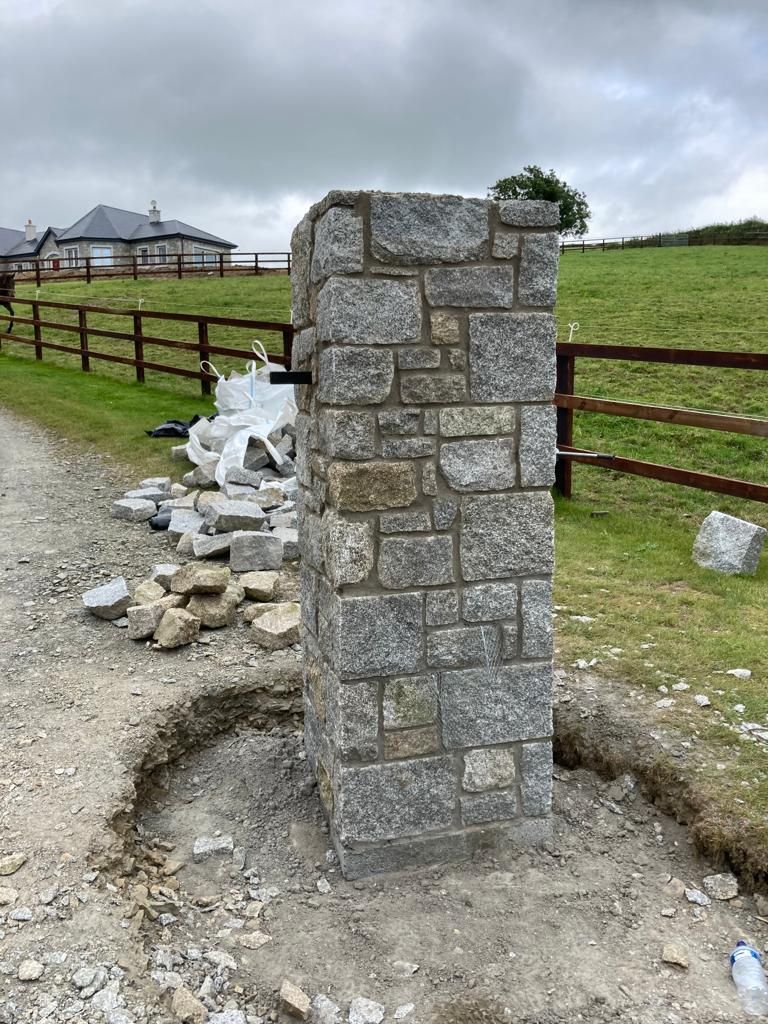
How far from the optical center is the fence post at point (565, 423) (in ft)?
23.4

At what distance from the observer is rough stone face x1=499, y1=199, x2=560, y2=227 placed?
291 cm

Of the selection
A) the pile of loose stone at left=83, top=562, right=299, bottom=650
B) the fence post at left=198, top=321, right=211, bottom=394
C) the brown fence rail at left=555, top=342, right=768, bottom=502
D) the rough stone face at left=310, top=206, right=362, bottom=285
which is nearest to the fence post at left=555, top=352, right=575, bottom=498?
the brown fence rail at left=555, top=342, right=768, bottom=502

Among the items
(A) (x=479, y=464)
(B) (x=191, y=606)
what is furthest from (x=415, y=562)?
(B) (x=191, y=606)

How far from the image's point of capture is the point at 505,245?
2.92m

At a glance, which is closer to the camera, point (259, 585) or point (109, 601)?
point (109, 601)

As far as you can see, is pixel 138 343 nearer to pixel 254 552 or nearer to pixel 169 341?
pixel 169 341

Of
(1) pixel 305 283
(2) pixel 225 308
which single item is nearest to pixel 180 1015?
(1) pixel 305 283

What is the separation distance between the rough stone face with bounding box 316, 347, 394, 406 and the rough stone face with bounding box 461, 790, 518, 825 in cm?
166

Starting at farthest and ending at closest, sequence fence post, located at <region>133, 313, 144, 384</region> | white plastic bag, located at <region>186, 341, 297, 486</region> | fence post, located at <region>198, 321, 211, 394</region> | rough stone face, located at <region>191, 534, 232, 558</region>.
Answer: fence post, located at <region>133, 313, 144, 384</region> → fence post, located at <region>198, 321, 211, 394</region> → white plastic bag, located at <region>186, 341, 297, 486</region> → rough stone face, located at <region>191, 534, 232, 558</region>

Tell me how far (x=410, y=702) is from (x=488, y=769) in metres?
0.46

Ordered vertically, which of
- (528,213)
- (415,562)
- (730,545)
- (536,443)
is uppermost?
(528,213)

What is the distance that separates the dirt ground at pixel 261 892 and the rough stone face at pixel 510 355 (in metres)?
1.86

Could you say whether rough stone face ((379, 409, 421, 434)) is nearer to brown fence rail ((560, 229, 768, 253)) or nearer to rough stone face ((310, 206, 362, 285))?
rough stone face ((310, 206, 362, 285))

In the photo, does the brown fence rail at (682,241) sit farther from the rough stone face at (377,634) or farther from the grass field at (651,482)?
the rough stone face at (377,634)
